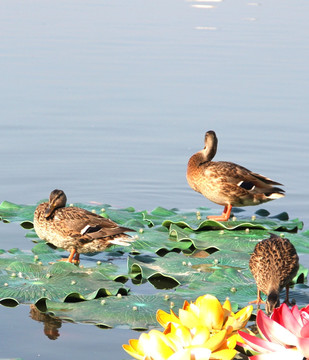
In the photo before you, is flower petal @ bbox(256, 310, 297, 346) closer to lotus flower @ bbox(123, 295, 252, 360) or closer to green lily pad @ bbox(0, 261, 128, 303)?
lotus flower @ bbox(123, 295, 252, 360)

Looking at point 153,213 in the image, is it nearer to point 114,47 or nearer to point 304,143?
point 304,143

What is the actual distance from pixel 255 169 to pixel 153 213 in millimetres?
3186

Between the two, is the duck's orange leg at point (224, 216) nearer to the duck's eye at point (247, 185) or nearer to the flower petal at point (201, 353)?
the duck's eye at point (247, 185)

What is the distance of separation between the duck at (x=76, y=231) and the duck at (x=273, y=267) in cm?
158

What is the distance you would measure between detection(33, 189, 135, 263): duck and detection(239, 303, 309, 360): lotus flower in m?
5.21

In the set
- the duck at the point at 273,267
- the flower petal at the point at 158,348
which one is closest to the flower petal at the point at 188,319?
the flower petal at the point at 158,348

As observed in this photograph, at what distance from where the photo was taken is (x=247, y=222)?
32.2 ft

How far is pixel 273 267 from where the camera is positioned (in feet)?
22.6

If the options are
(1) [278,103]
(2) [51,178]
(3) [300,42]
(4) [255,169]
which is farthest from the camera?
(3) [300,42]

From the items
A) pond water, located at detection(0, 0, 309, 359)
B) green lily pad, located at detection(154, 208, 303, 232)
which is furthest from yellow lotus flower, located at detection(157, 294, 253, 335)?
green lily pad, located at detection(154, 208, 303, 232)

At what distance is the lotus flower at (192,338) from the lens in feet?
10.6

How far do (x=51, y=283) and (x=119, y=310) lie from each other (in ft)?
2.88

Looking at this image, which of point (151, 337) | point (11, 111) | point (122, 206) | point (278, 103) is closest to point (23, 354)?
point (151, 337)

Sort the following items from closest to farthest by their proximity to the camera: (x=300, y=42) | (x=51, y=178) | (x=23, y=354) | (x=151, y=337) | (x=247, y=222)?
(x=151, y=337) < (x=23, y=354) < (x=247, y=222) < (x=51, y=178) < (x=300, y=42)
